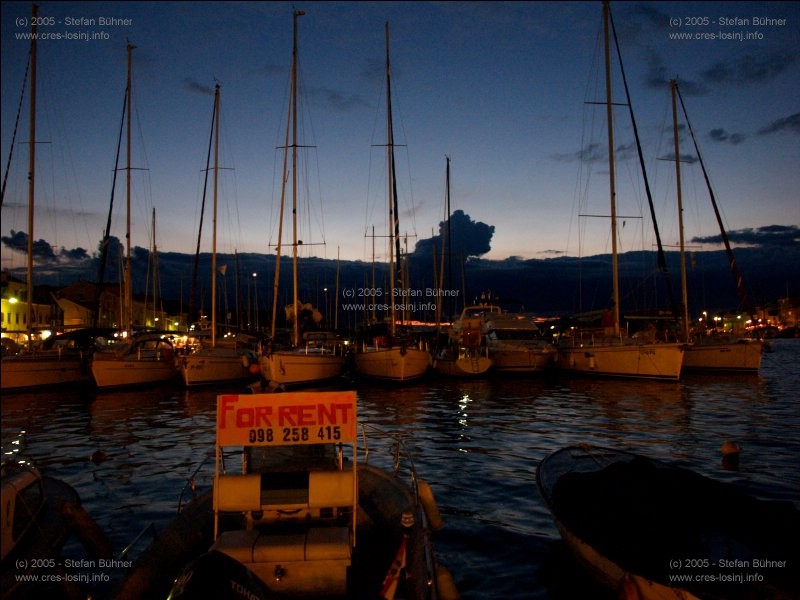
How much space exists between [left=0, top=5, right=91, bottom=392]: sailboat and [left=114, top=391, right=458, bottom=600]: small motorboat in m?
25.1

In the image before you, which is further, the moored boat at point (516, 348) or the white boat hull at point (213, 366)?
the moored boat at point (516, 348)

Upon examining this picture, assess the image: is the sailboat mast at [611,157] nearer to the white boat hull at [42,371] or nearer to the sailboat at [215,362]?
the sailboat at [215,362]

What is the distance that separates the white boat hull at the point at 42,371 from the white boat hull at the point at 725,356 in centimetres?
3818

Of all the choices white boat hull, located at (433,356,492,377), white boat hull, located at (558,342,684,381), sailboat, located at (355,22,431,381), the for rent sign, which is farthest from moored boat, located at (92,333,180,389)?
the for rent sign

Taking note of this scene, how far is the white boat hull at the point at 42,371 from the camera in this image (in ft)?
99.2

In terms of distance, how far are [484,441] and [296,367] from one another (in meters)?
15.8

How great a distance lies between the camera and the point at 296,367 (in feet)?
105

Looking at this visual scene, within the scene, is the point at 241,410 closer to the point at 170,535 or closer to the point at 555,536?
the point at 170,535

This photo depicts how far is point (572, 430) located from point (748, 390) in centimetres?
1534

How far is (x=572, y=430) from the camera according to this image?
Answer: 20.1 meters

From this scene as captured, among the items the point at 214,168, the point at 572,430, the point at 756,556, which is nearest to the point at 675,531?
the point at 756,556

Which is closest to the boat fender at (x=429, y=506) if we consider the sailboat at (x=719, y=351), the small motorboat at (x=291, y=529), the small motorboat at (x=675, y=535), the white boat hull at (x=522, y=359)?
the small motorboat at (x=291, y=529)

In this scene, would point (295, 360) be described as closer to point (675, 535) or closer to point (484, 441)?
point (484, 441)

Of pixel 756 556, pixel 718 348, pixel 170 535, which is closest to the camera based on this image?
pixel 756 556
